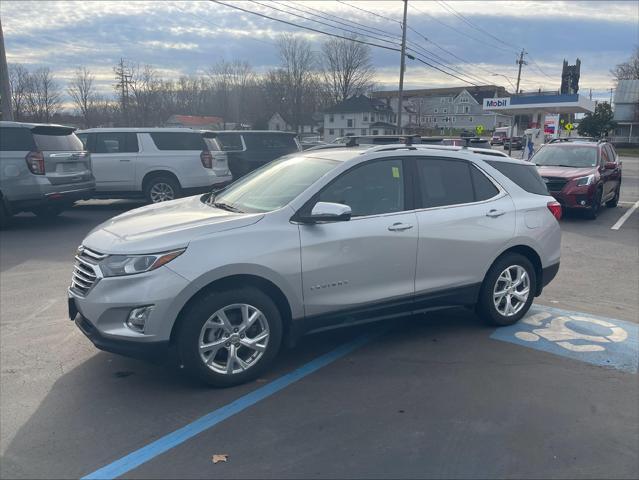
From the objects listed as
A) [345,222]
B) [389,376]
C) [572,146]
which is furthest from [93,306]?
[572,146]

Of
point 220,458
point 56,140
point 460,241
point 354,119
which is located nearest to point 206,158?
point 56,140

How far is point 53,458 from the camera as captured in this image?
10.3 ft

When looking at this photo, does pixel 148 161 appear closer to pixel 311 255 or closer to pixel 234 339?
pixel 311 255

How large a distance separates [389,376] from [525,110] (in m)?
40.4

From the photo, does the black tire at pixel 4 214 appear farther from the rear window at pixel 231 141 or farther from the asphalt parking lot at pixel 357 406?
the rear window at pixel 231 141

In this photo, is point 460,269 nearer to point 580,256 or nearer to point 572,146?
point 580,256

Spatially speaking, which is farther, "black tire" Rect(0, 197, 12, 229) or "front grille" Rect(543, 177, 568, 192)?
"front grille" Rect(543, 177, 568, 192)

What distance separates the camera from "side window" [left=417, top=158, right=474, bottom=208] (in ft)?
16.0

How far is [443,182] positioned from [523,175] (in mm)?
1203

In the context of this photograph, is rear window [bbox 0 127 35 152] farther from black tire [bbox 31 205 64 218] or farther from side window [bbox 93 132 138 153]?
side window [bbox 93 132 138 153]

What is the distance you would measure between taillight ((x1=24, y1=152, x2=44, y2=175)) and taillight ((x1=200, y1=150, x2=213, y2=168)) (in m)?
3.72

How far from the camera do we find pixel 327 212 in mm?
4043

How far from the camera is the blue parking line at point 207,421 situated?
3059 mm

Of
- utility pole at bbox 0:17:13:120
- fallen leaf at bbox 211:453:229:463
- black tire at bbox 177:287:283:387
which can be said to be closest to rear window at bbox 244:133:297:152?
utility pole at bbox 0:17:13:120
